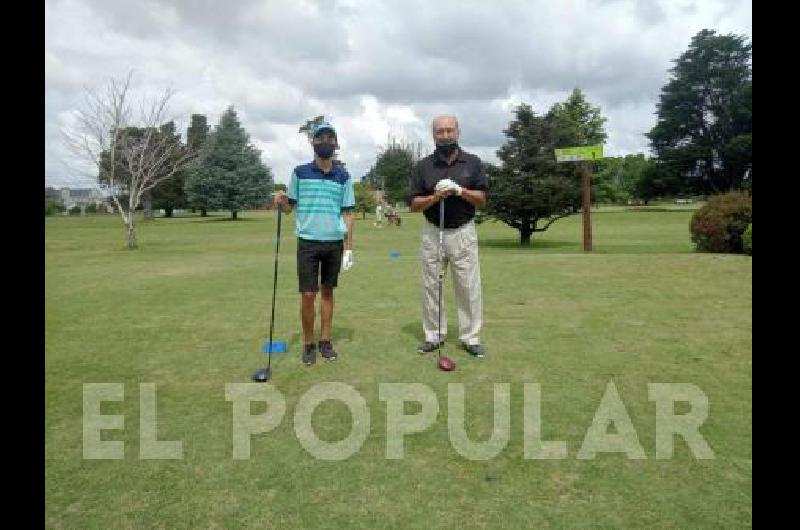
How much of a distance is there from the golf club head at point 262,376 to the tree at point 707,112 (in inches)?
2070

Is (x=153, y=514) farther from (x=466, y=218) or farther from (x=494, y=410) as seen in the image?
(x=466, y=218)

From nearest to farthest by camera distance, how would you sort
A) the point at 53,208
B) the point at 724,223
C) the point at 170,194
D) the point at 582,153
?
1. the point at 724,223
2. the point at 582,153
3. the point at 170,194
4. the point at 53,208

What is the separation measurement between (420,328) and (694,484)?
4028 millimetres

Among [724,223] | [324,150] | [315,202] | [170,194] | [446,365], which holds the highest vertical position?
[170,194]

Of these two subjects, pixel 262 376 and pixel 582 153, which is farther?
pixel 582 153

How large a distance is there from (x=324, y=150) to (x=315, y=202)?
50cm

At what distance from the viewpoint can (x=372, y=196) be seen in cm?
5456

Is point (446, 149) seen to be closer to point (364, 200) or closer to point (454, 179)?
point (454, 179)

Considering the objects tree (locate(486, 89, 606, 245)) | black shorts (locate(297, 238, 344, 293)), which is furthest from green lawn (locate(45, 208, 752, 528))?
tree (locate(486, 89, 606, 245))

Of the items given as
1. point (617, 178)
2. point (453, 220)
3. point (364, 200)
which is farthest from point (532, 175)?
point (617, 178)

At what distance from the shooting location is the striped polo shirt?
17.4 feet

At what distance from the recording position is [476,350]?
17.9 feet

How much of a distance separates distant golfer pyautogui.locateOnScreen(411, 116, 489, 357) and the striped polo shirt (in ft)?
2.57
